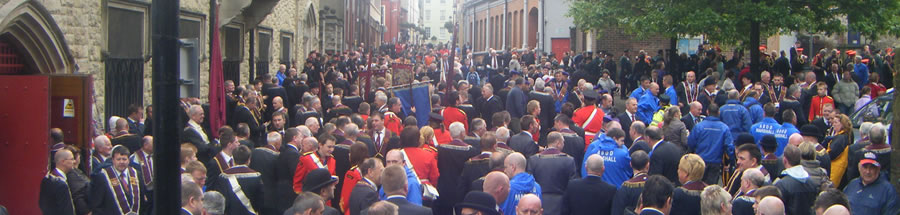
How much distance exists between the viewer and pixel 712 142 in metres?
10.9

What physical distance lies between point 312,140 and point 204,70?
33.3 feet

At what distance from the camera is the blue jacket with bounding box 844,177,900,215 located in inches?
316

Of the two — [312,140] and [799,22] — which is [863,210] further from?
[799,22]

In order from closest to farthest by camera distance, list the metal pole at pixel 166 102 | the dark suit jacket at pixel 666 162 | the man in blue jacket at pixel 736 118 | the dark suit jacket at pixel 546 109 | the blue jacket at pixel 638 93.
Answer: the metal pole at pixel 166 102 → the dark suit jacket at pixel 666 162 → the man in blue jacket at pixel 736 118 → the dark suit jacket at pixel 546 109 → the blue jacket at pixel 638 93

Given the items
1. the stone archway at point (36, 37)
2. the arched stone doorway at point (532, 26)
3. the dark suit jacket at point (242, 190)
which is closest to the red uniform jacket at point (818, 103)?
the dark suit jacket at point (242, 190)

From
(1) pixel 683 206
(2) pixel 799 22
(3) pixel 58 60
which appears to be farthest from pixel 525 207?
(2) pixel 799 22

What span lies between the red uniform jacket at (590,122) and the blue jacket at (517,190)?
14.5 feet

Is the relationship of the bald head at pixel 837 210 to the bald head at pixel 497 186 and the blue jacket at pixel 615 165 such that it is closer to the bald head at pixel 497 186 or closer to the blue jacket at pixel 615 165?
the bald head at pixel 497 186

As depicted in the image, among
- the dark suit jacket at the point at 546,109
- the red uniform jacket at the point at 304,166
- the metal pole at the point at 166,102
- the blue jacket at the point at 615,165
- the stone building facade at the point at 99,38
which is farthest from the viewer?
the dark suit jacket at the point at 546,109

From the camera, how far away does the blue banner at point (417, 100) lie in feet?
51.8

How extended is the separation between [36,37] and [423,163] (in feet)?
18.9

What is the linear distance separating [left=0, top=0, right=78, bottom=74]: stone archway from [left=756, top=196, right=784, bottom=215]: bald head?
8466 mm

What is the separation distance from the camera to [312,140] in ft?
29.0

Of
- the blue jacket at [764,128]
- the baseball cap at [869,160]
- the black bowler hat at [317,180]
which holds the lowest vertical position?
the black bowler hat at [317,180]
